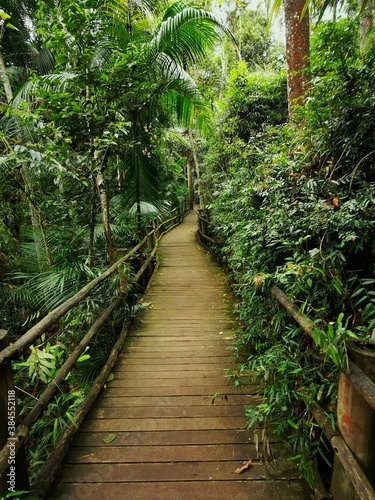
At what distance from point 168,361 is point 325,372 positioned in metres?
1.82

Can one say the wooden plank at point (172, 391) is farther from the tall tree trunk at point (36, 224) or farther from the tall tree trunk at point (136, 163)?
the tall tree trunk at point (136, 163)

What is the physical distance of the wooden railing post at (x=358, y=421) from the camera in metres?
1.16

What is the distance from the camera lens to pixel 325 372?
1591 millimetres

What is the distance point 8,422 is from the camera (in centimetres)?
127

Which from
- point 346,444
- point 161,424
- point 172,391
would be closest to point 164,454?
point 161,424

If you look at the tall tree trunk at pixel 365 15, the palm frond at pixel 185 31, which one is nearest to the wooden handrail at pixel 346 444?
the tall tree trunk at pixel 365 15

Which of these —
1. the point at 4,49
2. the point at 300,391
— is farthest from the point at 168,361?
the point at 4,49

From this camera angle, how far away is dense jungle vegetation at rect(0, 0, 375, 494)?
169 cm

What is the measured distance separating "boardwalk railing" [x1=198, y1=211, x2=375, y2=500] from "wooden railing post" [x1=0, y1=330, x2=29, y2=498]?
1443mm

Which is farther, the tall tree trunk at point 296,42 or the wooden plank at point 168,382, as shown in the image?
the tall tree trunk at point 296,42

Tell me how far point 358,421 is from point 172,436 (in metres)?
1.30

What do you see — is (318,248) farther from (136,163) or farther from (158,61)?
(158,61)

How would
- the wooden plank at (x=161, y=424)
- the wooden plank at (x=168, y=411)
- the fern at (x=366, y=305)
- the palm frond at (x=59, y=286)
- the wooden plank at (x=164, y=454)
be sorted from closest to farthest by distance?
1. the fern at (x=366, y=305)
2. the wooden plank at (x=164, y=454)
3. the wooden plank at (x=161, y=424)
4. the wooden plank at (x=168, y=411)
5. the palm frond at (x=59, y=286)

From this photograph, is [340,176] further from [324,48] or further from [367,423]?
[367,423]
